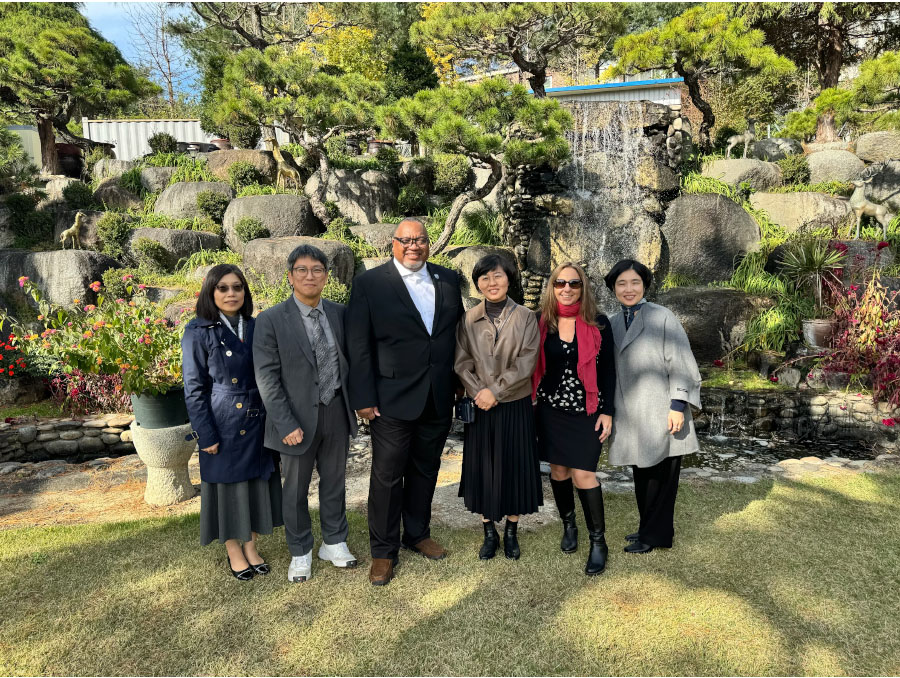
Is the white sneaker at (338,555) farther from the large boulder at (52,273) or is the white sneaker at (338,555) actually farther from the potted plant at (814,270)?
the large boulder at (52,273)

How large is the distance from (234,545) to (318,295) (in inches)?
55.9

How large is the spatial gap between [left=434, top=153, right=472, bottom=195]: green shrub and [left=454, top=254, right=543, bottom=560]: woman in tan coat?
32.3 ft

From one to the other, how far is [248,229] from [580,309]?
846cm

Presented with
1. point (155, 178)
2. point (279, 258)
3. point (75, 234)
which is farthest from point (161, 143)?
point (279, 258)

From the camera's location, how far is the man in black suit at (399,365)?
3.05 m

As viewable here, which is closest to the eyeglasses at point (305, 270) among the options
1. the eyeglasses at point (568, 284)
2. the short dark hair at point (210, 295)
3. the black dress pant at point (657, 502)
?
the short dark hair at point (210, 295)

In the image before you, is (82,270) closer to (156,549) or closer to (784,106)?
(156,549)

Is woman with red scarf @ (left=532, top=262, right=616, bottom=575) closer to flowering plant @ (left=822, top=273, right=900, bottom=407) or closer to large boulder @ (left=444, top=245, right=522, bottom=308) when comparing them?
flowering plant @ (left=822, top=273, right=900, bottom=407)

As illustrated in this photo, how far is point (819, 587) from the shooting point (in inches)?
119

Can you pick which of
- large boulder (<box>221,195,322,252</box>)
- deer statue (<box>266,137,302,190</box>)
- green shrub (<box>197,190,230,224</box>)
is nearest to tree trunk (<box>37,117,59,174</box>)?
green shrub (<box>197,190,230,224</box>)

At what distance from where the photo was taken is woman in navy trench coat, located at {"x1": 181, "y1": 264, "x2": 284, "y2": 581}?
10.0ft

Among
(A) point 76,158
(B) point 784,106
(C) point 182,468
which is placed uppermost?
(B) point 784,106

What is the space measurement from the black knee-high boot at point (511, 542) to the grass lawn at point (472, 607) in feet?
0.21

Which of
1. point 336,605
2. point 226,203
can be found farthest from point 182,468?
point 226,203
